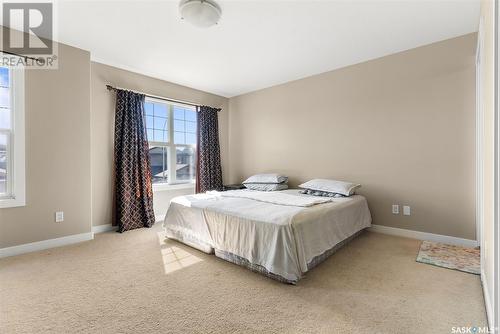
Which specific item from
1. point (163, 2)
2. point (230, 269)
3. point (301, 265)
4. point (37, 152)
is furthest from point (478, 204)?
point (37, 152)

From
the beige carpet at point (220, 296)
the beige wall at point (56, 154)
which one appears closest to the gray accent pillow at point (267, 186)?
the beige carpet at point (220, 296)

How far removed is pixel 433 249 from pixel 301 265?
1.78 meters

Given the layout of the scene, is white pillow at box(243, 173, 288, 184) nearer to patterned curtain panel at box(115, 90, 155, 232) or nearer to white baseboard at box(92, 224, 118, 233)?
patterned curtain panel at box(115, 90, 155, 232)

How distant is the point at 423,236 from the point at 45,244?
183 inches

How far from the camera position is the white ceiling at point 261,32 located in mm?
2336

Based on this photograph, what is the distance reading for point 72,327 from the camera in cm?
154

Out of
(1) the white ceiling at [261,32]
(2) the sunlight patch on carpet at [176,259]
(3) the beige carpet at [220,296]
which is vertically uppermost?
(1) the white ceiling at [261,32]

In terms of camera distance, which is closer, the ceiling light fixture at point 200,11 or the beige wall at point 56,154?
the ceiling light fixture at point 200,11

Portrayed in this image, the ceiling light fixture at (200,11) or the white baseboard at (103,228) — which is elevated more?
the ceiling light fixture at (200,11)

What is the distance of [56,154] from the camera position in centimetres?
298

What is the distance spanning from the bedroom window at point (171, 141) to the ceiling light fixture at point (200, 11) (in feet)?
7.00

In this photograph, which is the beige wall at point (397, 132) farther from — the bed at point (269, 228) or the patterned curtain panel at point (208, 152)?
the patterned curtain panel at point (208, 152)

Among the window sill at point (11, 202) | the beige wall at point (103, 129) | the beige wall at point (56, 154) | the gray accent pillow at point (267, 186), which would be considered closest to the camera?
the window sill at point (11, 202)

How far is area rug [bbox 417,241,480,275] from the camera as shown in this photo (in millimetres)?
2292
